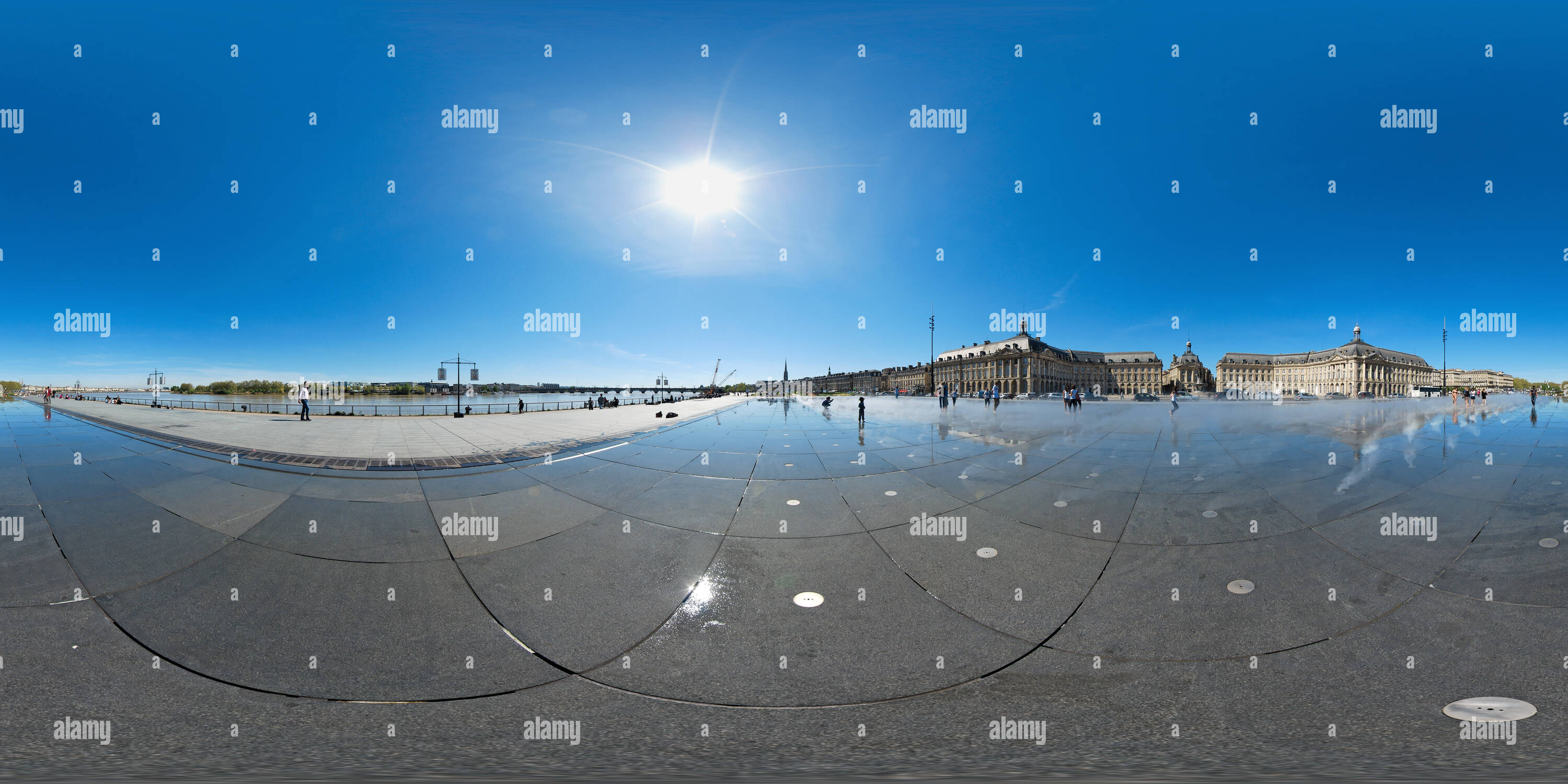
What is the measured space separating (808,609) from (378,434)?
62.4ft

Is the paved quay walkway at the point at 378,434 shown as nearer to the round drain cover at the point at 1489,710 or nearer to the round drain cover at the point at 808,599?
the round drain cover at the point at 808,599

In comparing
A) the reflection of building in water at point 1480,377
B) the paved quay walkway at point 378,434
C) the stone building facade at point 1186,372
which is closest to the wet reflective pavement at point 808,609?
the paved quay walkway at point 378,434

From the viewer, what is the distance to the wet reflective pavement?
10.4 feet

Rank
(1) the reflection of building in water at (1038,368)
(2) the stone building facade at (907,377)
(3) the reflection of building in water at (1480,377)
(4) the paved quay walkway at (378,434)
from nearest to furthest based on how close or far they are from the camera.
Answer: (4) the paved quay walkway at (378,434) < (1) the reflection of building in water at (1038,368) < (2) the stone building facade at (907,377) < (3) the reflection of building in water at (1480,377)

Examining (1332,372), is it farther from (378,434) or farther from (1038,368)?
(378,434)

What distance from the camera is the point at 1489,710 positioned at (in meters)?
3.06

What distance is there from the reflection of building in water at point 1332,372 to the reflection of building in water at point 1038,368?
61.6ft

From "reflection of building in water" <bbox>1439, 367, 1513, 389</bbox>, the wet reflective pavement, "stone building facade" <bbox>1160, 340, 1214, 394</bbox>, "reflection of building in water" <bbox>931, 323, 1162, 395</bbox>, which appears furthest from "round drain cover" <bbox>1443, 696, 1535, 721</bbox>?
"reflection of building in water" <bbox>1439, 367, 1513, 389</bbox>

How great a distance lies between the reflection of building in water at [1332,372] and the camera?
111000mm

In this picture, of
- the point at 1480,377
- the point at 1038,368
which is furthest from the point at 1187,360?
the point at 1480,377

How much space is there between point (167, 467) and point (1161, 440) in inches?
899

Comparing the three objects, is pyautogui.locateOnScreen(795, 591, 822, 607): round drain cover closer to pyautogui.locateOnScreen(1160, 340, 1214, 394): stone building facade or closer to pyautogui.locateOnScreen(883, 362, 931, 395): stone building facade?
pyautogui.locateOnScreen(883, 362, 931, 395): stone building facade

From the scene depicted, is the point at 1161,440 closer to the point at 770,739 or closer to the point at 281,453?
the point at 770,739

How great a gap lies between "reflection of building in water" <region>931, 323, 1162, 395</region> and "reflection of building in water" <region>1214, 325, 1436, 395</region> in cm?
1879
